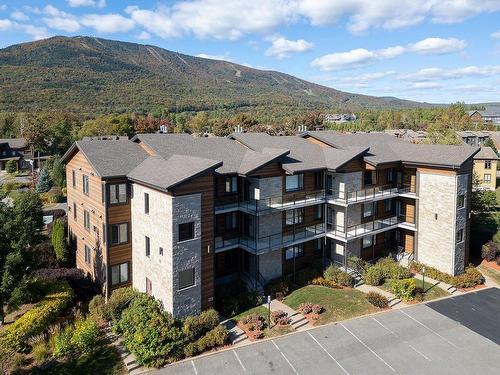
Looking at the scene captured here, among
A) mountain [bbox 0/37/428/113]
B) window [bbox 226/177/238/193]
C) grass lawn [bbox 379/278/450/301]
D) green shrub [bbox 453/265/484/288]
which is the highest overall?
mountain [bbox 0/37/428/113]

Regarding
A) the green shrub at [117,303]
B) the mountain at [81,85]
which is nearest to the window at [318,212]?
the green shrub at [117,303]

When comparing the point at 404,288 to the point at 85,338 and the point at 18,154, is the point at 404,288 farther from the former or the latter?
the point at 18,154

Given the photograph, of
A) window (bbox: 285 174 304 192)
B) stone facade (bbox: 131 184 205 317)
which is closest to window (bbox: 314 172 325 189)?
window (bbox: 285 174 304 192)

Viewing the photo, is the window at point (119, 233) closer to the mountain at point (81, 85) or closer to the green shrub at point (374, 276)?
the green shrub at point (374, 276)

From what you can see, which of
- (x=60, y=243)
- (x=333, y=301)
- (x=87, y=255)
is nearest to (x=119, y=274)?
(x=87, y=255)

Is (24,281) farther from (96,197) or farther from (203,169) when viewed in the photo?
(203,169)

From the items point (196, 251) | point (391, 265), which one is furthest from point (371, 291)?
point (196, 251)

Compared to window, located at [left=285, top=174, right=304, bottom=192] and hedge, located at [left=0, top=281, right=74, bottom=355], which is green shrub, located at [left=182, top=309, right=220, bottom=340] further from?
window, located at [left=285, top=174, right=304, bottom=192]
